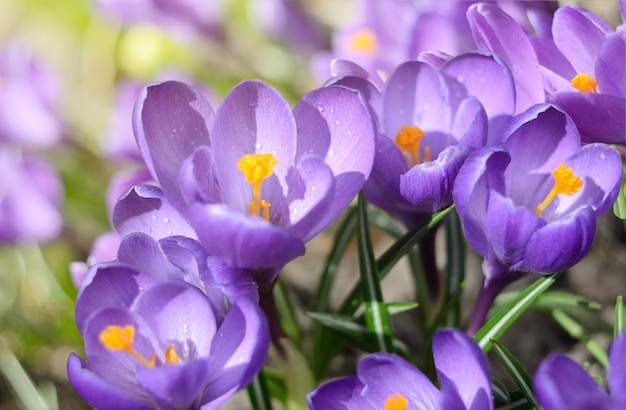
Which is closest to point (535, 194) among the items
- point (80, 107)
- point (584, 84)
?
point (584, 84)

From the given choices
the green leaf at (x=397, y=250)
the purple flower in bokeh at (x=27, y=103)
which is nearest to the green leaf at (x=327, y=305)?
the green leaf at (x=397, y=250)

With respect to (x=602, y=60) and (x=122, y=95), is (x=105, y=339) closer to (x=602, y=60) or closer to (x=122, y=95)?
(x=602, y=60)

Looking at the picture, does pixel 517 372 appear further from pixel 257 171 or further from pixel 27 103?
pixel 27 103

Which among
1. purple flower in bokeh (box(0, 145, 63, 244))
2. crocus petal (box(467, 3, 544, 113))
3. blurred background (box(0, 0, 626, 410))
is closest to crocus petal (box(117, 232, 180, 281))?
blurred background (box(0, 0, 626, 410))

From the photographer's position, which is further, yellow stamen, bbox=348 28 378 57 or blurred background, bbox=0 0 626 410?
blurred background, bbox=0 0 626 410

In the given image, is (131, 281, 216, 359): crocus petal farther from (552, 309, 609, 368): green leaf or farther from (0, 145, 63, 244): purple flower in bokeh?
(0, 145, 63, 244): purple flower in bokeh

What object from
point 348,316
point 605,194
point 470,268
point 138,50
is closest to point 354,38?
point 470,268
